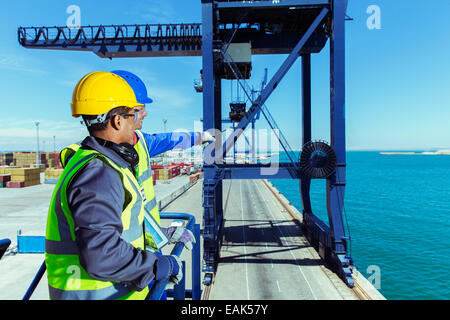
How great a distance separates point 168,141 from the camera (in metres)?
3.58

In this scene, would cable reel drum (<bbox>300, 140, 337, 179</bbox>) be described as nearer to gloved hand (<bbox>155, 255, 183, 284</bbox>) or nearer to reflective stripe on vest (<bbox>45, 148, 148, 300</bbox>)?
gloved hand (<bbox>155, 255, 183, 284</bbox>)

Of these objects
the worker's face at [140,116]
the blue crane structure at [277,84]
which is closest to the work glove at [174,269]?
the worker's face at [140,116]

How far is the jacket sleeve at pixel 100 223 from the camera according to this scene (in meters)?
1.30

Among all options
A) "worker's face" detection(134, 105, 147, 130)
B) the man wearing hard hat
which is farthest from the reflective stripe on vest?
"worker's face" detection(134, 105, 147, 130)

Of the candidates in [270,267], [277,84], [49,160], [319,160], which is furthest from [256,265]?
[49,160]

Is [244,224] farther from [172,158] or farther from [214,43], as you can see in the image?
[172,158]

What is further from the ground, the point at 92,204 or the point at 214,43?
the point at 214,43

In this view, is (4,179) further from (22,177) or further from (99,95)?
(99,95)

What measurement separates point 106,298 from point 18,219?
112 feet

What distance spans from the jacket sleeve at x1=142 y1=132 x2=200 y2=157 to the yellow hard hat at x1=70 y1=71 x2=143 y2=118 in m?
1.57

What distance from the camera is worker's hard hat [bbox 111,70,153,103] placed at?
232cm

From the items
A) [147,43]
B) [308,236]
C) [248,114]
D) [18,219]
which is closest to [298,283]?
[308,236]

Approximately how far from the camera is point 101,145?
5.59 feet
